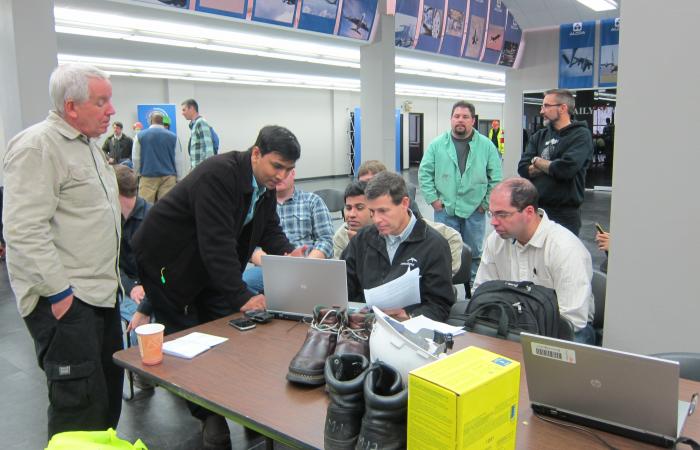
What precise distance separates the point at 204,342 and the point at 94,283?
1.74 feet

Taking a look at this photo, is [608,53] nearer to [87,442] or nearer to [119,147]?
[119,147]

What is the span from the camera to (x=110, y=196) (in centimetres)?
226

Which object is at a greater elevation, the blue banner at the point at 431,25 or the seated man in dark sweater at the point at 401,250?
the blue banner at the point at 431,25

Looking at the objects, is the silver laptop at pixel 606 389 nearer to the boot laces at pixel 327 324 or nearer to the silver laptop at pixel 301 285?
the boot laces at pixel 327 324

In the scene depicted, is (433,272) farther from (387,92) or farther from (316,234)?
(387,92)

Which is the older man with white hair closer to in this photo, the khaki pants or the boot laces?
the boot laces

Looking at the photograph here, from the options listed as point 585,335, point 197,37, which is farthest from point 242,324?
point 197,37

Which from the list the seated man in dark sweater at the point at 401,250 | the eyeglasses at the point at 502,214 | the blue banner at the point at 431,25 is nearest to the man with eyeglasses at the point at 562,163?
the eyeglasses at the point at 502,214

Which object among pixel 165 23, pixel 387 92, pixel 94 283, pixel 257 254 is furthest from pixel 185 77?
pixel 94 283

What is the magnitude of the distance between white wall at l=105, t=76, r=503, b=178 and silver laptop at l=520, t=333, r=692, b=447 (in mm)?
12569

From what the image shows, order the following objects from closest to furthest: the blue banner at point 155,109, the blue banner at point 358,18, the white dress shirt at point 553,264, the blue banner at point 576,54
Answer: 1. the white dress shirt at point 553,264
2. the blue banner at point 358,18
3. the blue banner at point 576,54
4. the blue banner at point 155,109

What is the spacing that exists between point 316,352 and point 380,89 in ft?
16.7

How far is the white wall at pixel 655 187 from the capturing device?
205cm

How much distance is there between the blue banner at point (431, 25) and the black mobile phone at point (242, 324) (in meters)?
6.16
